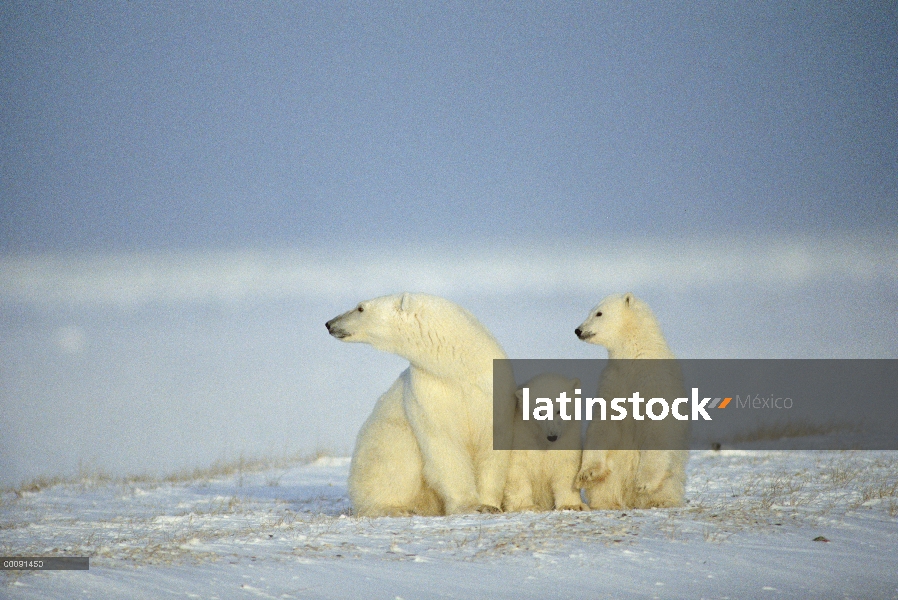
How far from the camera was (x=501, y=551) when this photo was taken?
6.29 meters

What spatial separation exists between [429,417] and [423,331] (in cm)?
78

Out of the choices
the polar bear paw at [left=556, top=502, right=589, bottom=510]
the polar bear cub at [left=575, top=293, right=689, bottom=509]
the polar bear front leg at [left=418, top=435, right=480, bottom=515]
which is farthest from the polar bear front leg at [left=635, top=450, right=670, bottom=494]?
the polar bear front leg at [left=418, top=435, right=480, bottom=515]

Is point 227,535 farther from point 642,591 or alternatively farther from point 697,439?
point 697,439

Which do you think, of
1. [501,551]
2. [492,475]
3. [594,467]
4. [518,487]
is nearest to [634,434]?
[594,467]

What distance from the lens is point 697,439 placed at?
1641cm

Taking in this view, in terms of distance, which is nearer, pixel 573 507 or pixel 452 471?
pixel 573 507

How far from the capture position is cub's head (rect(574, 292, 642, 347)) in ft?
28.6

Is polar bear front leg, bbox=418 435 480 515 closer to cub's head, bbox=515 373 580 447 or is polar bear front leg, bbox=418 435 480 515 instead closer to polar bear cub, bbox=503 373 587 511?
polar bear cub, bbox=503 373 587 511

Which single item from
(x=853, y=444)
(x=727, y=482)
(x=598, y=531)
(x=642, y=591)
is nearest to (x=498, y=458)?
(x=598, y=531)

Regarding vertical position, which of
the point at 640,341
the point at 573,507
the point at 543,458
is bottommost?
the point at 573,507

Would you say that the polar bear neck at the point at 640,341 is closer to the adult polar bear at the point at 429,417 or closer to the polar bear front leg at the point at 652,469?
the polar bear front leg at the point at 652,469

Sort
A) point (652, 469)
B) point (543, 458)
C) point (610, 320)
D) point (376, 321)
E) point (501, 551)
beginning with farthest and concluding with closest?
point (376, 321) < point (610, 320) < point (543, 458) < point (652, 469) < point (501, 551)

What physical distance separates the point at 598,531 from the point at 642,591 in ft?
4.37

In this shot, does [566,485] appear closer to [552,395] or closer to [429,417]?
[552,395]
